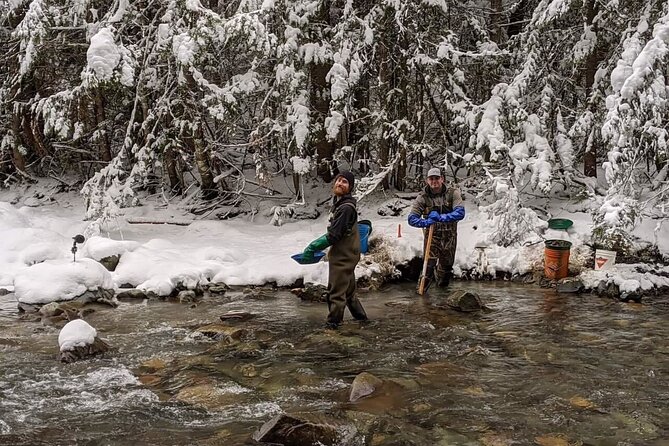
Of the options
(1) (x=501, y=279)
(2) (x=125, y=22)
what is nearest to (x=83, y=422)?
(1) (x=501, y=279)

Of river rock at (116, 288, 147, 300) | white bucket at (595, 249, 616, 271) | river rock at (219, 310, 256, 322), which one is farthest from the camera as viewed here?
white bucket at (595, 249, 616, 271)

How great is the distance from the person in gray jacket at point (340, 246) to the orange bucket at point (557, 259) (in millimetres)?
3425

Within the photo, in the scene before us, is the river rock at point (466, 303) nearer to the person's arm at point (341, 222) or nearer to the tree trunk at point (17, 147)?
the person's arm at point (341, 222)

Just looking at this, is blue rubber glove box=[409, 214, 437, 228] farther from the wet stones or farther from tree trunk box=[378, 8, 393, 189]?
the wet stones

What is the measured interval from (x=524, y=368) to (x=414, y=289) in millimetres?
3274

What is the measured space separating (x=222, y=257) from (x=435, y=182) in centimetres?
353

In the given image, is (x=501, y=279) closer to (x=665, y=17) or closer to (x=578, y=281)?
(x=578, y=281)

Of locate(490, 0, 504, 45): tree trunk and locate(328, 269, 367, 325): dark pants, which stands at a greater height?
locate(490, 0, 504, 45): tree trunk

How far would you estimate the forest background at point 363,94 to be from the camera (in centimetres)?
912

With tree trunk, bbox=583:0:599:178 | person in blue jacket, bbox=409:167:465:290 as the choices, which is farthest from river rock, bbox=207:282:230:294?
tree trunk, bbox=583:0:599:178

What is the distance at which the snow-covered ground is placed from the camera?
315 inches

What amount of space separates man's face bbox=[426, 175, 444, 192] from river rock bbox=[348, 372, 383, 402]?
3.88 metres

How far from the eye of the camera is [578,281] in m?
8.27

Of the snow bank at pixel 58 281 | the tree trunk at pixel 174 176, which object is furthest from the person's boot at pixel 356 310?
the tree trunk at pixel 174 176
